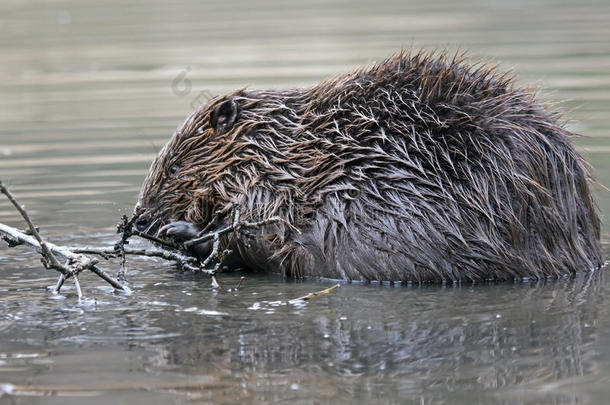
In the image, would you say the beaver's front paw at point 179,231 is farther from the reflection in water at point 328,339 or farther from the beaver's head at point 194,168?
the reflection in water at point 328,339

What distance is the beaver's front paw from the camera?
17.9 ft

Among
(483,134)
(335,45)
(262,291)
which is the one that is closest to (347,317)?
(262,291)

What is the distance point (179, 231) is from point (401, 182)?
1.15m

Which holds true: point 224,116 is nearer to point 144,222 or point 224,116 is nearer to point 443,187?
point 144,222

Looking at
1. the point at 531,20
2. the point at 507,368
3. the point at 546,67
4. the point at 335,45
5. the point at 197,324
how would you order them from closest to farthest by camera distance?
the point at 507,368, the point at 197,324, the point at 546,67, the point at 335,45, the point at 531,20

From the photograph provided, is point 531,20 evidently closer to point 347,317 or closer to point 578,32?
point 578,32

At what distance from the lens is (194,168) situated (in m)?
5.64

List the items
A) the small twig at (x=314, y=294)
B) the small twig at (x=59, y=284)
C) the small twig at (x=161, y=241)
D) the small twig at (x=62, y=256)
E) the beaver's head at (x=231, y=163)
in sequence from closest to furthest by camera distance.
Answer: the small twig at (x=62, y=256)
the small twig at (x=314, y=294)
the small twig at (x=59, y=284)
the small twig at (x=161, y=241)
the beaver's head at (x=231, y=163)

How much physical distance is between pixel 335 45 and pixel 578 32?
3408mm

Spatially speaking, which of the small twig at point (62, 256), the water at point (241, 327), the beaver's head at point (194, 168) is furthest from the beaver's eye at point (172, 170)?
the small twig at point (62, 256)

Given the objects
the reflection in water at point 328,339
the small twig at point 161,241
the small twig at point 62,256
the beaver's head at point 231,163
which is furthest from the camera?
the beaver's head at point 231,163

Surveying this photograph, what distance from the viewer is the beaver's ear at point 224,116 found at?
18.6ft

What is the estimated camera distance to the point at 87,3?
23.7 m

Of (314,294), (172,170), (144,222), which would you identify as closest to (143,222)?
(144,222)
